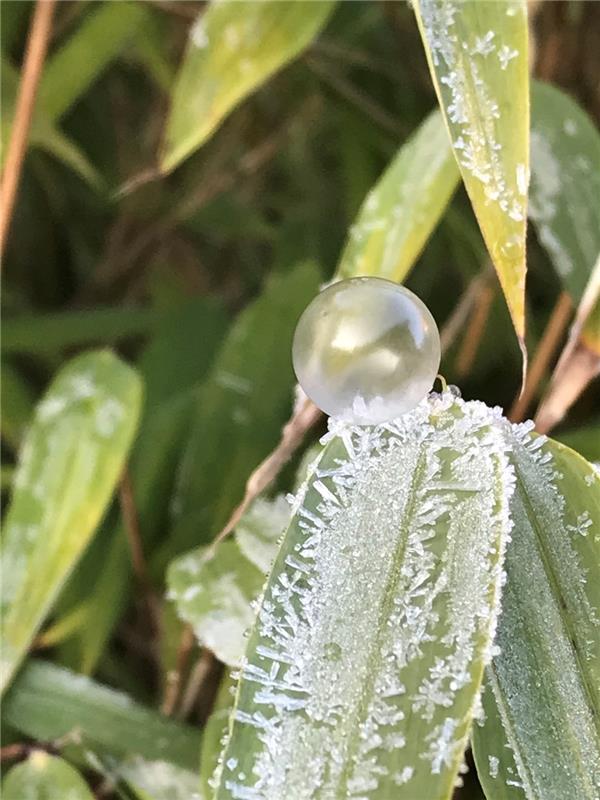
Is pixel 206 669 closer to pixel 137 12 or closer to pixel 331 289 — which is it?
pixel 331 289

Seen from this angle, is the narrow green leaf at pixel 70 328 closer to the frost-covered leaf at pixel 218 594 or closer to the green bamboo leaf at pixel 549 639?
the frost-covered leaf at pixel 218 594

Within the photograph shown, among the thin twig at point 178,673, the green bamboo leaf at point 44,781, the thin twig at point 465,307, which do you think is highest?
the thin twig at point 465,307

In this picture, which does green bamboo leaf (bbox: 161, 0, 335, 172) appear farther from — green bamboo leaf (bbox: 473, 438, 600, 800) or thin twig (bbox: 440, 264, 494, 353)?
green bamboo leaf (bbox: 473, 438, 600, 800)

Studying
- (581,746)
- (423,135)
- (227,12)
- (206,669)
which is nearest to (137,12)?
(227,12)

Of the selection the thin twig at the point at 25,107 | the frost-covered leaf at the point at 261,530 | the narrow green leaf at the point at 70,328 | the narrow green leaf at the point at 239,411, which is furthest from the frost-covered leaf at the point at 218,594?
the narrow green leaf at the point at 70,328

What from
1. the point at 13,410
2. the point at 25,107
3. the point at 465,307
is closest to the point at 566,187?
the point at 465,307
